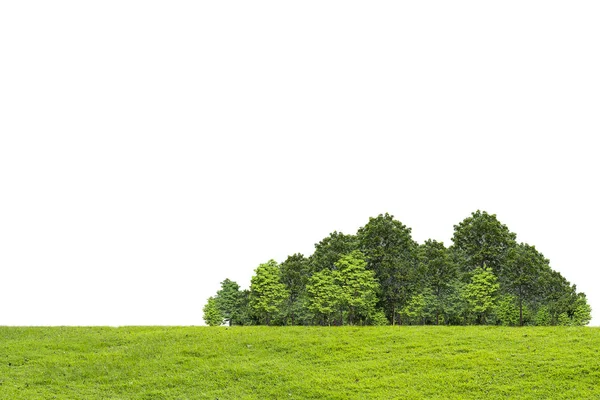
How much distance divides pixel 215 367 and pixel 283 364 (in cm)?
491

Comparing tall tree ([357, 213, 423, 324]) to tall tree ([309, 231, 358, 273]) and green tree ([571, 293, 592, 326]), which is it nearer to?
tall tree ([309, 231, 358, 273])

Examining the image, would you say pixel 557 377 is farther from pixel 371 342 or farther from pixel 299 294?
pixel 299 294

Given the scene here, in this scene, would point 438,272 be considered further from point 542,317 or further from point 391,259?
point 542,317

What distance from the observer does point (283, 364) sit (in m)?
39.7

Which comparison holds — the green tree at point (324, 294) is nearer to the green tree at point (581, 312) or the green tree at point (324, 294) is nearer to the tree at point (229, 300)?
the tree at point (229, 300)

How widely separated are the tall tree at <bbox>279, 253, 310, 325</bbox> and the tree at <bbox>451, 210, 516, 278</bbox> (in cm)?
2093

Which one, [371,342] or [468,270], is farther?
[468,270]

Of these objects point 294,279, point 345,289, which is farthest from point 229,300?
point 345,289

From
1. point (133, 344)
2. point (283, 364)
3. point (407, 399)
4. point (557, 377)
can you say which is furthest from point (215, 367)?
point (557, 377)

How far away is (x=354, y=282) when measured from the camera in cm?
6278

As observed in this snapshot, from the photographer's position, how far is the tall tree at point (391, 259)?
68.3 m

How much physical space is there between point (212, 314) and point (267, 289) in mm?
11689

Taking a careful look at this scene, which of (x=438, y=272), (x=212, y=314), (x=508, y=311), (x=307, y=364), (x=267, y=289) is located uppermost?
(x=438, y=272)

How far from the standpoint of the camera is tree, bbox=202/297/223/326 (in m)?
73.6
